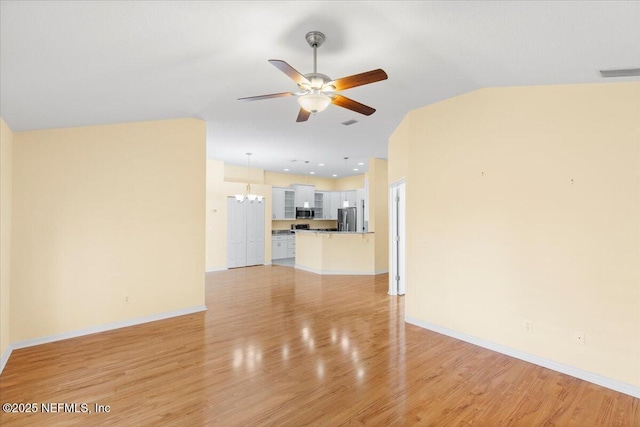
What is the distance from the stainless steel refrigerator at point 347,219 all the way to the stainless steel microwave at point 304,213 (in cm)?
107

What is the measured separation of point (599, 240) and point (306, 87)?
291 centimetres

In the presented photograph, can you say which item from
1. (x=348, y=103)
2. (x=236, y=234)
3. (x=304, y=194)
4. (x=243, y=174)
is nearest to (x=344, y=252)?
(x=236, y=234)

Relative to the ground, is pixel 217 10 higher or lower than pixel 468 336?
higher

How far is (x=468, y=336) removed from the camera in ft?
11.8

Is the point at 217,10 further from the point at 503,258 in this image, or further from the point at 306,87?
the point at 503,258

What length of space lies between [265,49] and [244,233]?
6.77 metres

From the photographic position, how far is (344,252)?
764cm

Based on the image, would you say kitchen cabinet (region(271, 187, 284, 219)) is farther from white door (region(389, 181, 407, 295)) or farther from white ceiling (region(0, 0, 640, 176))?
white ceiling (region(0, 0, 640, 176))

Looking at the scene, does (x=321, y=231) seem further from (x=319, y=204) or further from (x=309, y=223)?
(x=319, y=204)

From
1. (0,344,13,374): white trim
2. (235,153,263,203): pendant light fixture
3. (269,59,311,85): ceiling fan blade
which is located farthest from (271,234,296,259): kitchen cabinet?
(269,59,311,85): ceiling fan blade

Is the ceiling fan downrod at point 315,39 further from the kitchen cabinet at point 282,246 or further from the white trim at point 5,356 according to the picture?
the kitchen cabinet at point 282,246

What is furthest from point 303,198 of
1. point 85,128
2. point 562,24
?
point 562,24

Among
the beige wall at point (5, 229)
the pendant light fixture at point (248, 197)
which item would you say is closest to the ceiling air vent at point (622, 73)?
the beige wall at point (5, 229)

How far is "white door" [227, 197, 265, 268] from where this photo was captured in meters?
8.64
